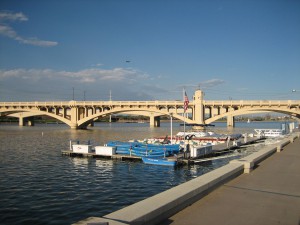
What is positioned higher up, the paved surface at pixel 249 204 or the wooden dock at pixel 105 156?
the paved surface at pixel 249 204

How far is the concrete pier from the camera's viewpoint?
7.14 meters

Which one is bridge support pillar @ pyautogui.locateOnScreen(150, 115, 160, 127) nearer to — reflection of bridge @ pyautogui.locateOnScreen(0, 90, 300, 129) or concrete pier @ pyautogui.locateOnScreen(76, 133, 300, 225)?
reflection of bridge @ pyautogui.locateOnScreen(0, 90, 300, 129)

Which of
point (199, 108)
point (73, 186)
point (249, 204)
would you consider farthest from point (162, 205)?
point (199, 108)

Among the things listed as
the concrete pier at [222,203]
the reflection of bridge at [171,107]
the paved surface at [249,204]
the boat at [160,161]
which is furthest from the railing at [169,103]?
the concrete pier at [222,203]

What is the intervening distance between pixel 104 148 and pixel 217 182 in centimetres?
2545

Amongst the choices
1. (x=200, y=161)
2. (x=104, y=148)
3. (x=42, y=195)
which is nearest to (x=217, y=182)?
(x=42, y=195)

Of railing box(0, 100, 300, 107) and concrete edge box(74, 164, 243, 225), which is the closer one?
concrete edge box(74, 164, 243, 225)

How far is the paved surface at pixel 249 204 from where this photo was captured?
7779 millimetres

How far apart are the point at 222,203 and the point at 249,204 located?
80 cm

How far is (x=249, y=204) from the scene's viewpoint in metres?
9.23

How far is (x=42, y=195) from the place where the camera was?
1777cm

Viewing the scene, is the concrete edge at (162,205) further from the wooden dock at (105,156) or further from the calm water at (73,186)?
the wooden dock at (105,156)

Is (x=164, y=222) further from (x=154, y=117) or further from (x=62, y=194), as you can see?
(x=154, y=117)

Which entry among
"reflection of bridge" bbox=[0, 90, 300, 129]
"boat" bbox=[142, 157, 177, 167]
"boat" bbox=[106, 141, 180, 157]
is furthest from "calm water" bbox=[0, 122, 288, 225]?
"reflection of bridge" bbox=[0, 90, 300, 129]
